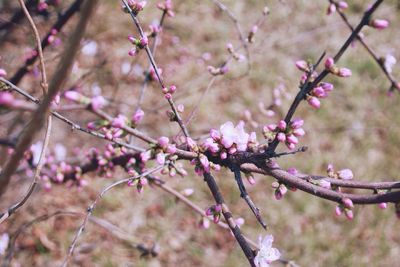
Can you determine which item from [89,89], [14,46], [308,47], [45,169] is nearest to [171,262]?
[45,169]

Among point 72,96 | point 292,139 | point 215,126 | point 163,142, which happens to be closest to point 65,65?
point 72,96

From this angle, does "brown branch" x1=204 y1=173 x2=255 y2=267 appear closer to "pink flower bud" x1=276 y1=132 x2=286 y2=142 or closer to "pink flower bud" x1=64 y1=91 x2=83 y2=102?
"pink flower bud" x1=276 y1=132 x2=286 y2=142

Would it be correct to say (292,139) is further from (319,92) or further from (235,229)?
(235,229)

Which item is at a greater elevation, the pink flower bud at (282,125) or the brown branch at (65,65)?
the pink flower bud at (282,125)

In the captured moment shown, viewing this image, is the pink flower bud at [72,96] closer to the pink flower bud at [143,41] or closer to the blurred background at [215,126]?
the pink flower bud at [143,41]

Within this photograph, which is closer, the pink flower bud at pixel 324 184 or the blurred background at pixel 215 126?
the pink flower bud at pixel 324 184

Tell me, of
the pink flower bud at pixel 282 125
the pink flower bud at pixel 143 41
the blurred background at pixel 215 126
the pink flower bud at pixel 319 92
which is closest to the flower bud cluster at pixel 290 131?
the pink flower bud at pixel 282 125

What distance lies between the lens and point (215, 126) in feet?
13.0

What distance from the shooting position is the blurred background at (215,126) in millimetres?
3197

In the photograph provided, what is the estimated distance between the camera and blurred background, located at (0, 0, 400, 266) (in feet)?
10.5

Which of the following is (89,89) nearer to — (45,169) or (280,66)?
(45,169)

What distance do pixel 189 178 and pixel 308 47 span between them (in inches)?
80.9

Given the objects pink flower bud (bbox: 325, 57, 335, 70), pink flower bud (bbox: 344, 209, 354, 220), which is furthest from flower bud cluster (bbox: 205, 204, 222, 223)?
pink flower bud (bbox: 325, 57, 335, 70)

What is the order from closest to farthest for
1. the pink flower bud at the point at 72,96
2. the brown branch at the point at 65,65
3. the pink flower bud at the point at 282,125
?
the brown branch at the point at 65,65, the pink flower bud at the point at 72,96, the pink flower bud at the point at 282,125
